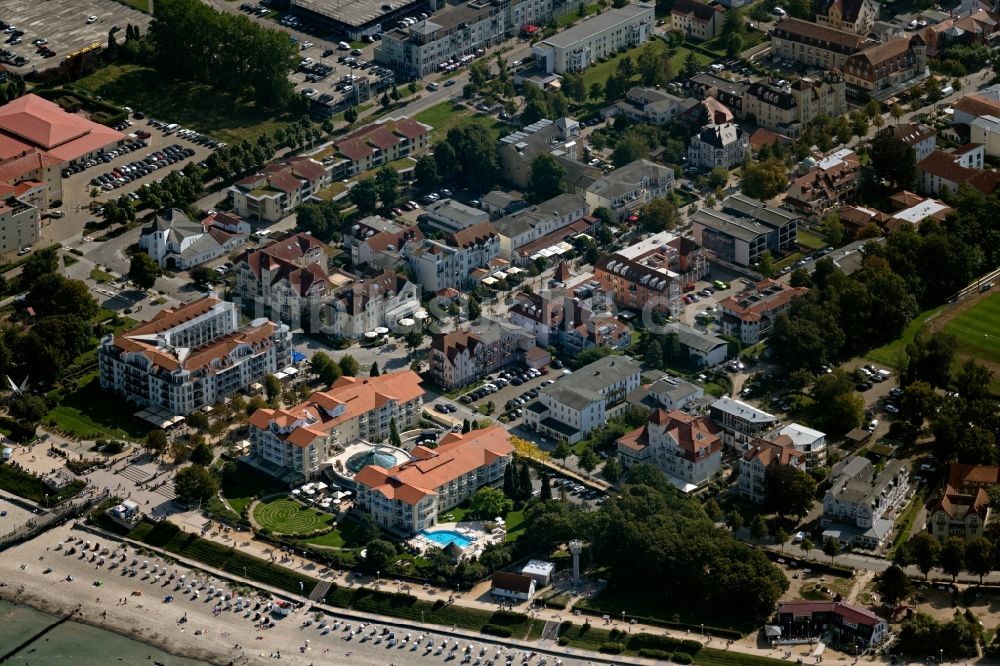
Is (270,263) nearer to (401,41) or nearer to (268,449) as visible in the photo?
(268,449)

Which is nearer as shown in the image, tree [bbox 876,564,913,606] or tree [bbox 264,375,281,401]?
tree [bbox 876,564,913,606]

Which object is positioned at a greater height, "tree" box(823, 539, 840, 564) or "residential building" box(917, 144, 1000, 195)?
"residential building" box(917, 144, 1000, 195)

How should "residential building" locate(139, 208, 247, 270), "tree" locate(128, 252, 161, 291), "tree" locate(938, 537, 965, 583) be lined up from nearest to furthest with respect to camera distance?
"tree" locate(938, 537, 965, 583)
"tree" locate(128, 252, 161, 291)
"residential building" locate(139, 208, 247, 270)

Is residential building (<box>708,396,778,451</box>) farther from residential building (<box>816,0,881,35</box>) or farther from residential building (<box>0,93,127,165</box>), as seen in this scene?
residential building (<box>816,0,881,35</box>)

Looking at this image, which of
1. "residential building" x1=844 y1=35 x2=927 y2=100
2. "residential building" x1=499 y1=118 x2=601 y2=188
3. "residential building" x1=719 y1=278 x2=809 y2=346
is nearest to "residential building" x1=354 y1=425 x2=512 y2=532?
"residential building" x1=719 y1=278 x2=809 y2=346

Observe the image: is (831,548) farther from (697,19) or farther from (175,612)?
(697,19)

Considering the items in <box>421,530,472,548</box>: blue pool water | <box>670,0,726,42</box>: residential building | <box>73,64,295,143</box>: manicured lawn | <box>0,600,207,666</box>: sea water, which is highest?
<box>670,0,726,42</box>: residential building

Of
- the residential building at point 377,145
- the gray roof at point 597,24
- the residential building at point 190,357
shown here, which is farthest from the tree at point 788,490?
the gray roof at point 597,24
